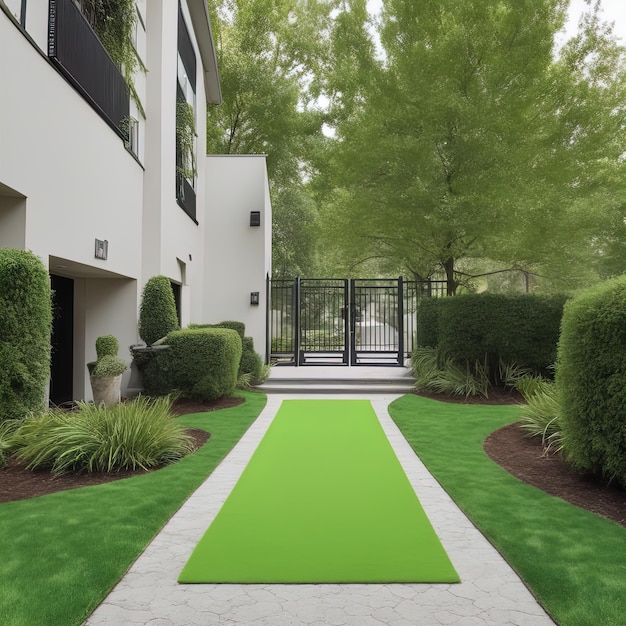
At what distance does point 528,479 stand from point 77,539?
3774 millimetres

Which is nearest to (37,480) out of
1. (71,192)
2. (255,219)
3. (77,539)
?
(77,539)

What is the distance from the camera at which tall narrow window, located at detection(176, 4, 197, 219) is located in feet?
37.8

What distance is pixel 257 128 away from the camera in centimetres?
2036

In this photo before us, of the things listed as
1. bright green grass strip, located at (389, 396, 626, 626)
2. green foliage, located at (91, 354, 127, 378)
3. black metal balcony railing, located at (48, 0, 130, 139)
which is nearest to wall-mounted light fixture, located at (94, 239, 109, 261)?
Answer: green foliage, located at (91, 354, 127, 378)

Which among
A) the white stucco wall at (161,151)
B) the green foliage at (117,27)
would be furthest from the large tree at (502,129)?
the green foliage at (117,27)

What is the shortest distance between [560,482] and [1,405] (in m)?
5.10

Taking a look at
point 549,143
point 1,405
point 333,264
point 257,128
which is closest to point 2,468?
point 1,405

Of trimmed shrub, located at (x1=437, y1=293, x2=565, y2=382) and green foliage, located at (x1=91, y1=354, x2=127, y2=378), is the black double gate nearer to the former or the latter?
trimmed shrub, located at (x1=437, y1=293, x2=565, y2=382)

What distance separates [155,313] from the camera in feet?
29.5

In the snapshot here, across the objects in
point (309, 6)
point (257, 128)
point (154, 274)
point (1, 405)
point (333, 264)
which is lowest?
point (1, 405)

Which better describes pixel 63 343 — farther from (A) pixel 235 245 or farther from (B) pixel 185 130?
(A) pixel 235 245

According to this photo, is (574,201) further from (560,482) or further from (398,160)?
(560,482)

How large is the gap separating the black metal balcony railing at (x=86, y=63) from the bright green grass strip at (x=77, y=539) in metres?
4.89

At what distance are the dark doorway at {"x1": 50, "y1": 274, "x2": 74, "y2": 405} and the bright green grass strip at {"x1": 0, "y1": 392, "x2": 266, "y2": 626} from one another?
437 centimetres
